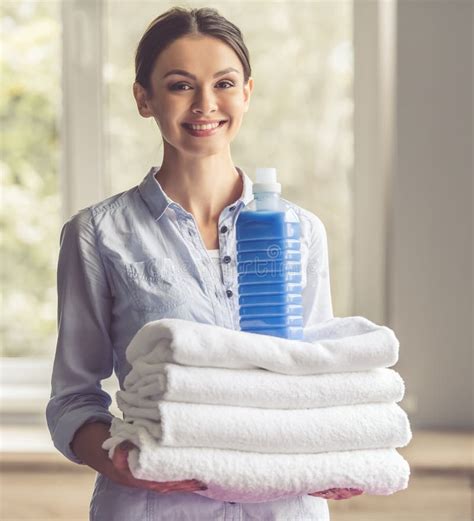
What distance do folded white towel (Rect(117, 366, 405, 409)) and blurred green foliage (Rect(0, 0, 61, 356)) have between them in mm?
1915

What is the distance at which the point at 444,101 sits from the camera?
253 centimetres

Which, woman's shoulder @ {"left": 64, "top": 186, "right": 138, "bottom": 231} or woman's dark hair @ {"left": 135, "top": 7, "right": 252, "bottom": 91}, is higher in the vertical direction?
woman's dark hair @ {"left": 135, "top": 7, "right": 252, "bottom": 91}

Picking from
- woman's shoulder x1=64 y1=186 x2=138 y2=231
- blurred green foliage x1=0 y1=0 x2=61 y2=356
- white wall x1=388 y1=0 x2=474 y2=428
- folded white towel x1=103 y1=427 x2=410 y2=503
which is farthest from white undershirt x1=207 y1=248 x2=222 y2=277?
blurred green foliage x1=0 y1=0 x2=61 y2=356

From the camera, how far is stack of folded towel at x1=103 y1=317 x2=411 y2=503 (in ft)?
3.04

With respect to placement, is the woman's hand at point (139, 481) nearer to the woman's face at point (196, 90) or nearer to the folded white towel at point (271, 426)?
the folded white towel at point (271, 426)

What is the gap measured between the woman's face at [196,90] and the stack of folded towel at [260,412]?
242 millimetres

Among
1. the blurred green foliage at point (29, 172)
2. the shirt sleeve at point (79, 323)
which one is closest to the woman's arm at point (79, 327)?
A: the shirt sleeve at point (79, 323)

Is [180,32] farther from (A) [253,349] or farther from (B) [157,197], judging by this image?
(A) [253,349]

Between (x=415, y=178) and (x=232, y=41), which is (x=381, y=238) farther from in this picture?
(x=232, y=41)

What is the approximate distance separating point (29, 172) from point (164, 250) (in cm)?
183

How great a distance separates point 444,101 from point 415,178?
22 centimetres

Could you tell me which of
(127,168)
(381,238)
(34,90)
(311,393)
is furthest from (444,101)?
(311,393)

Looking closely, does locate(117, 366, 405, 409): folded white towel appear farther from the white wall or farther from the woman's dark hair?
the white wall

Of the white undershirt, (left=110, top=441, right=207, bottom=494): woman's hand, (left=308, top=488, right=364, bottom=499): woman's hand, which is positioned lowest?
(left=308, top=488, right=364, bottom=499): woman's hand
